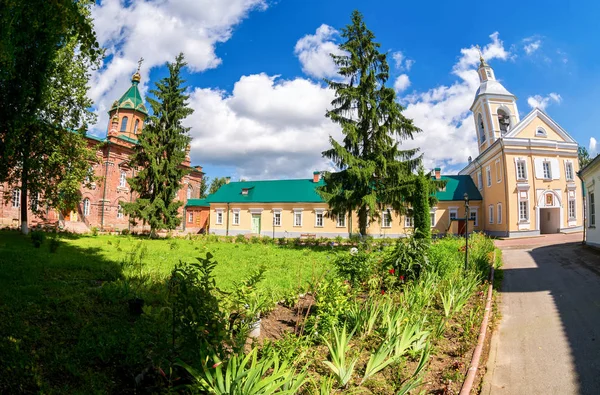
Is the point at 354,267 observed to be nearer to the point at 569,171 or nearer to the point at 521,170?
the point at 521,170

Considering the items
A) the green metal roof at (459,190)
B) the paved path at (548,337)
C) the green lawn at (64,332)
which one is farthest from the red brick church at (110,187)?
the paved path at (548,337)

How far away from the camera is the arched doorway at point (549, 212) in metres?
27.3

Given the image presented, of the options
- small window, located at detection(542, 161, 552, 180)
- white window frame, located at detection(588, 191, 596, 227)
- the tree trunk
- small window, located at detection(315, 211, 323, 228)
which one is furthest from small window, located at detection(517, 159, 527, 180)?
small window, located at detection(315, 211, 323, 228)

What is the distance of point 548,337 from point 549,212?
28941 mm

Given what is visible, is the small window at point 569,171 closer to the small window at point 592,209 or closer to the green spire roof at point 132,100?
the small window at point 592,209

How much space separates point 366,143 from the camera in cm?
1836

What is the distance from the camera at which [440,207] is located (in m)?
32.5

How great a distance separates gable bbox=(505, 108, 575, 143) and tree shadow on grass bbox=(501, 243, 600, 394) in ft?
54.3

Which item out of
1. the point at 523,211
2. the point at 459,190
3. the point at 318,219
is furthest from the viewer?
the point at 318,219

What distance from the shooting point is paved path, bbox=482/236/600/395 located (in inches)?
163

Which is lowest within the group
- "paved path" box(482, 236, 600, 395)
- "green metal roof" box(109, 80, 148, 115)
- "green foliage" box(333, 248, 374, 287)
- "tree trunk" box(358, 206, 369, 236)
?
"paved path" box(482, 236, 600, 395)

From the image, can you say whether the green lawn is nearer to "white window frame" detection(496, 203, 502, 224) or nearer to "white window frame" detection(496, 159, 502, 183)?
"white window frame" detection(496, 203, 502, 224)

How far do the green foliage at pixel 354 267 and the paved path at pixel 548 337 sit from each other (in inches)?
99.6

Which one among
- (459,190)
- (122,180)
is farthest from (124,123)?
(459,190)
